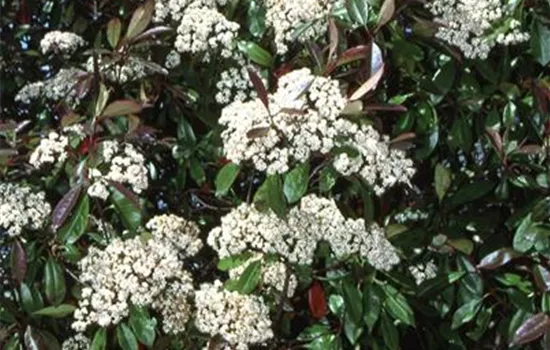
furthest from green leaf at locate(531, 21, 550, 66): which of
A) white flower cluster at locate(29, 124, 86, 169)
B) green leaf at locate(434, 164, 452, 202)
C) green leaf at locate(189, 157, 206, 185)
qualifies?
white flower cluster at locate(29, 124, 86, 169)

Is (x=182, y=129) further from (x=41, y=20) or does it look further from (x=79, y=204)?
(x=41, y=20)

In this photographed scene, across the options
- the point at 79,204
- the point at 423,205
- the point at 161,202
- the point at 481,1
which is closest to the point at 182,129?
the point at 161,202

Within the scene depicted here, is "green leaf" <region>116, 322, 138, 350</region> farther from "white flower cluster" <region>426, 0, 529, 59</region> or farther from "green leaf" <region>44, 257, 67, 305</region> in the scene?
"white flower cluster" <region>426, 0, 529, 59</region>

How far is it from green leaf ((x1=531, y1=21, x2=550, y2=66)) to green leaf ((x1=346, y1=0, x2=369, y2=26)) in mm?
467

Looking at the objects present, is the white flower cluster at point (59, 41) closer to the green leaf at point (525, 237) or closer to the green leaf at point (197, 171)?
the green leaf at point (197, 171)

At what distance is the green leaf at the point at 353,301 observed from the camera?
8.36 feet

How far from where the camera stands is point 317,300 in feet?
8.59

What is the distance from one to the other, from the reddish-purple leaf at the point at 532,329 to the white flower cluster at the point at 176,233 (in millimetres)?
832

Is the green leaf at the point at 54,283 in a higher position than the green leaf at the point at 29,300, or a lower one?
higher

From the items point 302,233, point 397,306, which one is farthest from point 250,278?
point 397,306

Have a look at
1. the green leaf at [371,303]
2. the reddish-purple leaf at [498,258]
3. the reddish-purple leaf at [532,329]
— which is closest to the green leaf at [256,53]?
the green leaf at [371,303]

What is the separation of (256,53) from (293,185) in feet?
1.81

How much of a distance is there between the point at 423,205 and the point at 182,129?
73 centimetres

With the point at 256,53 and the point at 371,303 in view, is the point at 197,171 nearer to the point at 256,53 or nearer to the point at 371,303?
the point at 256,53
